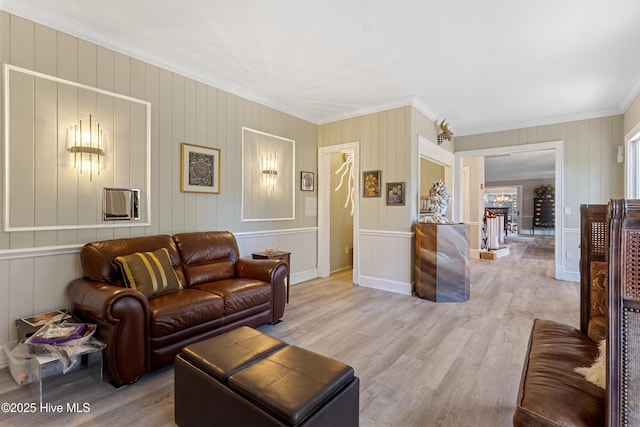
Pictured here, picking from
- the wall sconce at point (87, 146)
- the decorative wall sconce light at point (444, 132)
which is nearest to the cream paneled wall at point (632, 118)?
the decorative wall sconce light at point (444, 132)

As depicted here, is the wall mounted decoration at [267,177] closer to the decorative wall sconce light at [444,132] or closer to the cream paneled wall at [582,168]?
the decorative wall sconce light at [444,132]

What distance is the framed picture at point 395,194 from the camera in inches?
170

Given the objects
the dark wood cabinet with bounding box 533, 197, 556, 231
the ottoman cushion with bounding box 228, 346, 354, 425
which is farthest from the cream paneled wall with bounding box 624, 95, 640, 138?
the dark wood cabinet with bounding box 533, 197, 556, 231

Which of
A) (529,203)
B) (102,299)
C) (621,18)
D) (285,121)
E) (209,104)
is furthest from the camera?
(529,203)

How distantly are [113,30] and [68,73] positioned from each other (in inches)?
21.3

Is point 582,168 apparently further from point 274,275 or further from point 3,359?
point 3,359

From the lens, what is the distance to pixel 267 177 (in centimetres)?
436

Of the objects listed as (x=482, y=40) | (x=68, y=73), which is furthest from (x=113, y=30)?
(x=482, y=40)

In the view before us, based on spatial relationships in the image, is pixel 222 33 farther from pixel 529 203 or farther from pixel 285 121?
pixel 529 203

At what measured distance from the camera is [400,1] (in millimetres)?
2268

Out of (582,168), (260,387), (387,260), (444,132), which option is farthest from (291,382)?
(582,168)

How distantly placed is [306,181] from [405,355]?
317cm

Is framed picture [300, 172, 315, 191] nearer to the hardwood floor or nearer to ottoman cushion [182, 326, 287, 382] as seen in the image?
the hardwood floor

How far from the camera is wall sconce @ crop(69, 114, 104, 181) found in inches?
103
